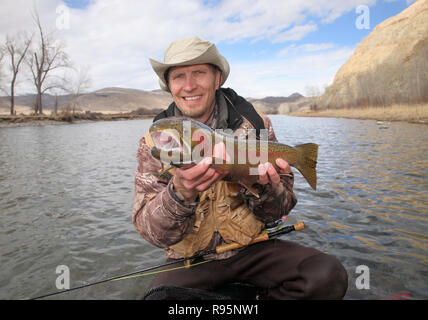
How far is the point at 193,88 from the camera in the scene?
2963mm

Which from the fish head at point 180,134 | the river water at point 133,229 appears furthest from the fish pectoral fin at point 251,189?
the river water at point 133,229

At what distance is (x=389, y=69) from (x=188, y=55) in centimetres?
5013

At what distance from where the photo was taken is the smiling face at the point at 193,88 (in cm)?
299

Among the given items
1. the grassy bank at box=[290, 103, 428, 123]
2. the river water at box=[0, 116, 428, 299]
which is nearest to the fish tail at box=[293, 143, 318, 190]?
the river water at box=[0, 116, 428, 299]

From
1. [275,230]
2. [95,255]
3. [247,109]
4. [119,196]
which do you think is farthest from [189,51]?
[119,196]

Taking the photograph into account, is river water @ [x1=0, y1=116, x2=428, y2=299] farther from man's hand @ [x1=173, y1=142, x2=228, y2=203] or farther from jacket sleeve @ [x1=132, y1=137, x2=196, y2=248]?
man's hand @ [x1=173, y1=142, x2=228, y2=203]

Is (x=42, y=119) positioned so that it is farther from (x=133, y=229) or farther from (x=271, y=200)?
(x=271, y=200)

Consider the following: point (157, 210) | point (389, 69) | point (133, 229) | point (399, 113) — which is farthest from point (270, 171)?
point (389, 69)

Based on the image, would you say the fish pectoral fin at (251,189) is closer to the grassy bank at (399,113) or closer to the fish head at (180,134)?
the fish head at (180,134)

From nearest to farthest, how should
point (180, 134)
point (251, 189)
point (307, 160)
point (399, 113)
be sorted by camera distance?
point (180, 134), point (251, 189), point (307, 160), point (399, 113)

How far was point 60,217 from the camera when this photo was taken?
21.3ft

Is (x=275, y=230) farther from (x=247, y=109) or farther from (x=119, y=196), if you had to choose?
(x=119, y=196)

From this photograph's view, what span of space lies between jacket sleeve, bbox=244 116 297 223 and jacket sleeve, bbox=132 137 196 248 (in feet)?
2.03

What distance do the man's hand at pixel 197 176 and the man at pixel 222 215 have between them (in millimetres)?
437
